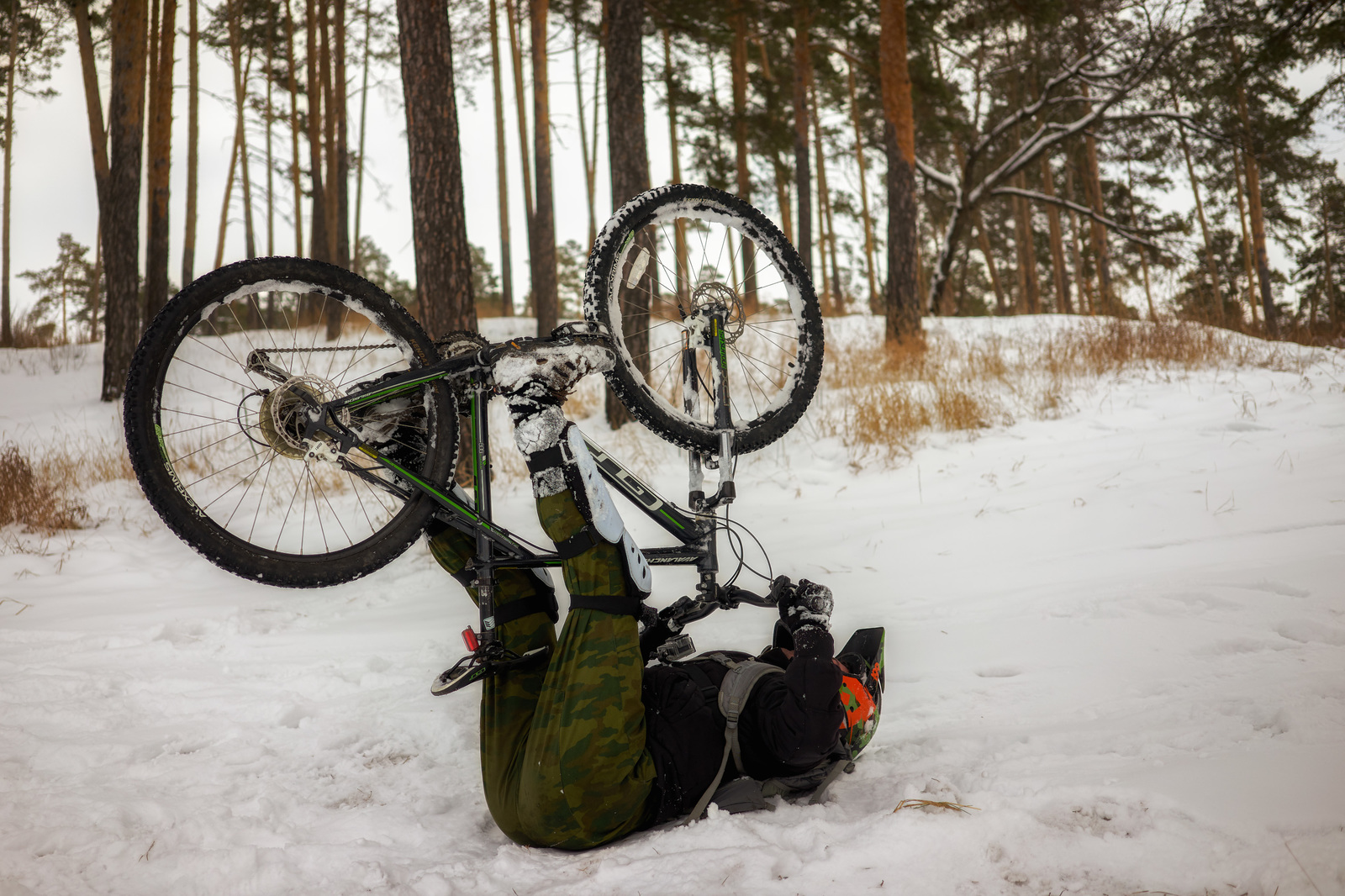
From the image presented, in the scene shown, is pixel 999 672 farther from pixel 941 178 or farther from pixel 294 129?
pixel 294 129

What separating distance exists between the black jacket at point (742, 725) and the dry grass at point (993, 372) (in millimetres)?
3305

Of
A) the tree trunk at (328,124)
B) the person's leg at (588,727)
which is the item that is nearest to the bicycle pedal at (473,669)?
the person's leg at (588,727)

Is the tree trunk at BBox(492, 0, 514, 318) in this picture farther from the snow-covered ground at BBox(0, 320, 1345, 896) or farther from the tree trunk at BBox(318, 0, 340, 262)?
the snow-covered ground at BBox(0, 320, 1345, 896)

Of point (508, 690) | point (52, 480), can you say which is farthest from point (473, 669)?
point (52, 480)

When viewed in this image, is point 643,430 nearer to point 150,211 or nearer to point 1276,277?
point 150,211

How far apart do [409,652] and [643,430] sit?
3.39m

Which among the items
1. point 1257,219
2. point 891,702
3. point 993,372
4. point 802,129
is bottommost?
point 891,702

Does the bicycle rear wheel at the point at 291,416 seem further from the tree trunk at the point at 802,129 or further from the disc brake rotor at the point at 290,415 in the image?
the tree trunk at the point at 802,129

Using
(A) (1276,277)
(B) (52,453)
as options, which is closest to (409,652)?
(B) (52,453)

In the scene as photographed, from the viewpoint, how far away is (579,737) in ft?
5.74

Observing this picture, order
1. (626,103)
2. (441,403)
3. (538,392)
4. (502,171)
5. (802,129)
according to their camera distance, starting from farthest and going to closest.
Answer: (502,171) → (802,129) → (626,103) → (441,403) → (538,392)

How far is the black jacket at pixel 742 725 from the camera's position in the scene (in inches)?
69.7

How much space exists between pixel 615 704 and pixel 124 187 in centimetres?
963

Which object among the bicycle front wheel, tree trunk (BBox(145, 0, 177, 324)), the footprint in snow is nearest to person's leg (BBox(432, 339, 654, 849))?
the bicycle front wheel
